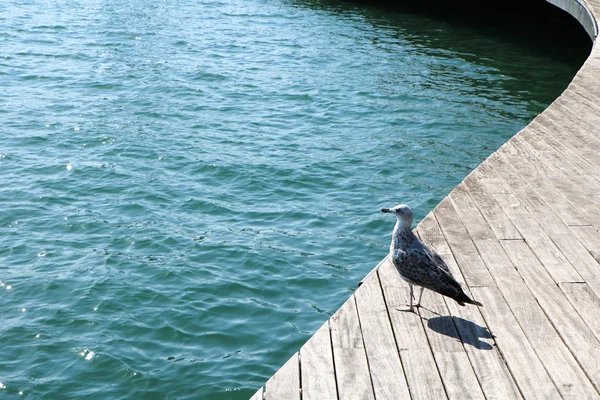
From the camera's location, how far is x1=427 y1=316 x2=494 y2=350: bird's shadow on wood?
5395 millimetres

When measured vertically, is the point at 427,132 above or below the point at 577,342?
below

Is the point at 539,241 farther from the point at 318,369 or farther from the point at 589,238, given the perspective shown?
the point at 318,369

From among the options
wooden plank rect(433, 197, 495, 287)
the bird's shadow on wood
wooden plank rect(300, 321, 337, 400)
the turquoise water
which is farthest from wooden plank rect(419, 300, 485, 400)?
the turquoise water

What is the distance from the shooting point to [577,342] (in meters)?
5.41

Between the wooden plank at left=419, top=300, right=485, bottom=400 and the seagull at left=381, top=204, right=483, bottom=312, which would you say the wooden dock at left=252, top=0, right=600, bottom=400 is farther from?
the seagull at left=381, top=204, right=483, bottom=312

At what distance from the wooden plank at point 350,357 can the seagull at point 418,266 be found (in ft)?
1.61

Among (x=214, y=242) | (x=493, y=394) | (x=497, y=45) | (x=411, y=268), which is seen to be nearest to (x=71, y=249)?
(x=214, y=242)

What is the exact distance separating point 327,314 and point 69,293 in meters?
2.90

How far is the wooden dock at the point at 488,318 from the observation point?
16.3 ft

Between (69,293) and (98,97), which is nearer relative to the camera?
(69,293)

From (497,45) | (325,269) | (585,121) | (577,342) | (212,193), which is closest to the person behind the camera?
(577,342)

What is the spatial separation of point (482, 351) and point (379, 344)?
2.29 feet

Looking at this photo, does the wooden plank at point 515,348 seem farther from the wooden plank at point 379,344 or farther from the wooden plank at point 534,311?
the wooden plank at point 379,344

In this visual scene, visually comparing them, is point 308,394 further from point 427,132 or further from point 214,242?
point 427,132
